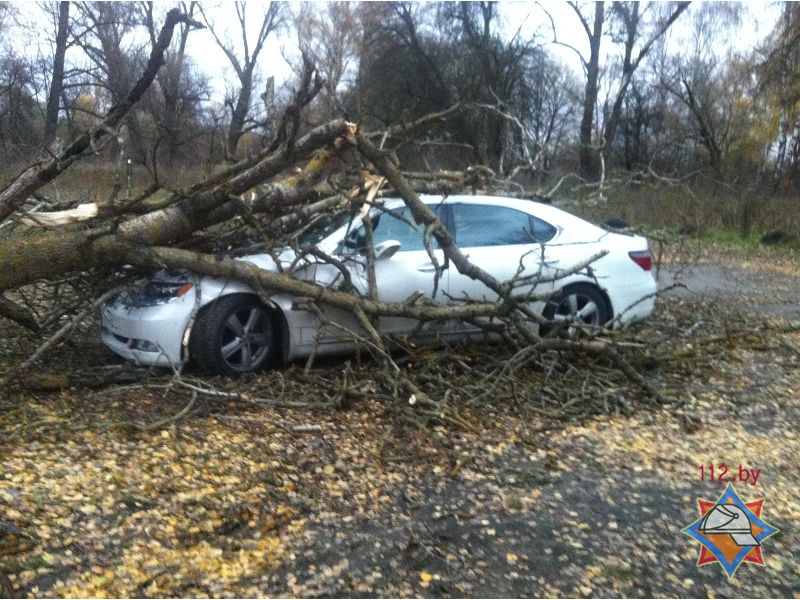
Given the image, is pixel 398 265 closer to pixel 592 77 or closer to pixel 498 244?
pixel 498 244

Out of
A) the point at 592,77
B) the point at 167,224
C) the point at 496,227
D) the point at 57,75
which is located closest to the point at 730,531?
the point at 496,227

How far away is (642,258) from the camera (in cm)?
796

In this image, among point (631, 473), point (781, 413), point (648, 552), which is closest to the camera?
point (648, 552)

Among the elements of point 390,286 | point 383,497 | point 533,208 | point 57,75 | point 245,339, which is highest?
point 57,75

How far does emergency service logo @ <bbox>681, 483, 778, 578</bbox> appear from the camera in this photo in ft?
12.4

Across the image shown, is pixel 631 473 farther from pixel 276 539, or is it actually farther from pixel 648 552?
pixel 276 539

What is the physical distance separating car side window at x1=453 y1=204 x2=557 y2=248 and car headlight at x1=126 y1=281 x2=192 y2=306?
235cm

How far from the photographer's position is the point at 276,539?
3871 mm

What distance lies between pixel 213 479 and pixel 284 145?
263cm

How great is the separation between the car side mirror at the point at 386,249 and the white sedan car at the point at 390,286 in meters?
0.01

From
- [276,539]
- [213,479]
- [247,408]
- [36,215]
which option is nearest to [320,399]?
[247,408]

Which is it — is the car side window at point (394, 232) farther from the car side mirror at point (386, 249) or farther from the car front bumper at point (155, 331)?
the car front bumper at point (155, 331)

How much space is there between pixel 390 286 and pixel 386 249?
0.30m

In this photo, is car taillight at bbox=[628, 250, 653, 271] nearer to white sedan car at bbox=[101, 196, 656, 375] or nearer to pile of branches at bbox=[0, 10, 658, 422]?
white sedan car at bbox=[101, 196, 656, 375]
